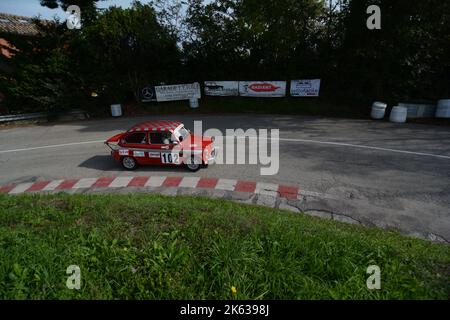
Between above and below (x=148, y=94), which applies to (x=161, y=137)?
below

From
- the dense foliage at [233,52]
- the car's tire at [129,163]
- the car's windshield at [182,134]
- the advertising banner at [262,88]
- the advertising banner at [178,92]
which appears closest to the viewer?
the car's windshield at [182,134]

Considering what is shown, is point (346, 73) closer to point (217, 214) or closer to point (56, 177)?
point (217, 214)

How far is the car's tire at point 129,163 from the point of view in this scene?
1043cm

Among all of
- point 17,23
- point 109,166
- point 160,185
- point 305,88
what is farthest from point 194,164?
point 17,23

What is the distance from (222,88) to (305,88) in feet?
20.0

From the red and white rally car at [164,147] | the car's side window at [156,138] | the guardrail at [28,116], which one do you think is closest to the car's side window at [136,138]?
the red and white rally car at [164,147]

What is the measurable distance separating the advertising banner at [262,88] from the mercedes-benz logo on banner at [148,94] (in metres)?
6.60

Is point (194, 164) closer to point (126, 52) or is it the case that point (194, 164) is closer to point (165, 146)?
point (165, 146)

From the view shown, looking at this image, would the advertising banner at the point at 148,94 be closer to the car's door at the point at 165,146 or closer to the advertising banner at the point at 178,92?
the advertising banner at the point at 178,92

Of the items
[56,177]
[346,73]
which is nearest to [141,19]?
[56,177]

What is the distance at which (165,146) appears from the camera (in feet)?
32.2

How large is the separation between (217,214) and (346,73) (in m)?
16.9

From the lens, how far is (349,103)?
1839 centimetres
